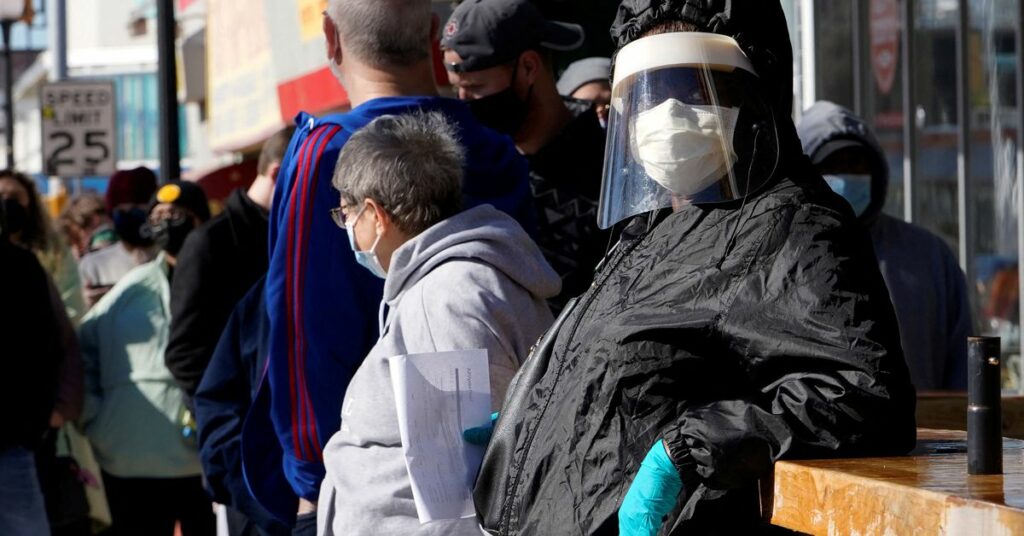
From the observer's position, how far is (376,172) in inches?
141

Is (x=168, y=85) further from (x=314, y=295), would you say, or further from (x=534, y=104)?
(x=314, y=295)

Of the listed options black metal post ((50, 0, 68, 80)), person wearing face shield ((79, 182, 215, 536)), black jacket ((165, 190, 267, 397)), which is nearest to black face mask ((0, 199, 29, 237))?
person wearing face shield ((79, 182, 215, 536))

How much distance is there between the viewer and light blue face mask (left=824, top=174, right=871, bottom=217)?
16.9ft

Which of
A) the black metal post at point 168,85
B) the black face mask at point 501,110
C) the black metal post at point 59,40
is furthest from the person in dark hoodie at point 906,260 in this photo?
the black metal post at point 59,40

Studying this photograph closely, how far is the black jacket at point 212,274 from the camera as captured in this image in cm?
586

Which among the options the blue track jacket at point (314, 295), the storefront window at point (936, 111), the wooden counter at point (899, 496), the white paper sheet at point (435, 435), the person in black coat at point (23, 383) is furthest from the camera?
the storefront window at point (936, 111)

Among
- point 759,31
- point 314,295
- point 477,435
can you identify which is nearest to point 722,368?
point 759,31

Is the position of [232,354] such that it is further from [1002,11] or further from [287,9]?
[287,9]

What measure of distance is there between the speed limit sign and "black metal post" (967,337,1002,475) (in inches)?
550

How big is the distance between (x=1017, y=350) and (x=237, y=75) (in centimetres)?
1216

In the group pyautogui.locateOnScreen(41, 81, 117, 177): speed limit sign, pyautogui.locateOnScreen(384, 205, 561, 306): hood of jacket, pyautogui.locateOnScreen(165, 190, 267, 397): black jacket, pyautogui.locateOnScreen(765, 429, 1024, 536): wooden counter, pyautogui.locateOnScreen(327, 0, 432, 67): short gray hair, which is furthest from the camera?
pyautogui.locateOnScreen(41, 81, 117, 177): speed limit sign

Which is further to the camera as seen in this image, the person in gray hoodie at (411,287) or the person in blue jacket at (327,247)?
the person in blue jacket at (327,247)

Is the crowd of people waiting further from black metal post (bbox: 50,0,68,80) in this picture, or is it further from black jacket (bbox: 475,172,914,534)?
black metal post (bbox: 50,0,68,80)

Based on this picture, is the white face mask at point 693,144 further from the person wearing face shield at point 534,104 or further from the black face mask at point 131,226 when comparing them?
the black face mask at point 131,226
